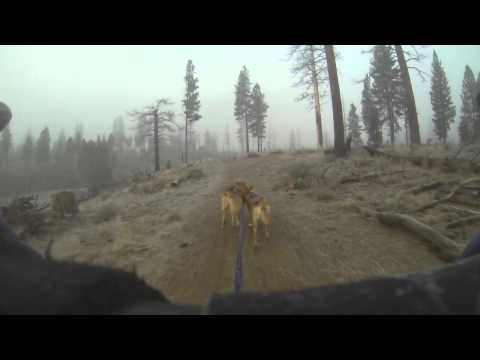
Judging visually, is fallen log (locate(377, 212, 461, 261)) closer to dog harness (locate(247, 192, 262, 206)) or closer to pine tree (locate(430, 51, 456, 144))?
dog harness (locate(247, 192, 262, 206))

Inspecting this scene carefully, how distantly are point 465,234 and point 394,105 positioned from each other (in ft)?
99.6

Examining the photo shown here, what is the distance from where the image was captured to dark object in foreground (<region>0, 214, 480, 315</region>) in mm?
761

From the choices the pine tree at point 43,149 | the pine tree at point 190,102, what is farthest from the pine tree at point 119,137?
the pine tree at point 190,102

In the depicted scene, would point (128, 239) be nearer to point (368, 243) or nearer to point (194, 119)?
point (368, 243)

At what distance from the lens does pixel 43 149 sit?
59.5m

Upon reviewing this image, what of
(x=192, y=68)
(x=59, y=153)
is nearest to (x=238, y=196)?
(x=192, y=68)

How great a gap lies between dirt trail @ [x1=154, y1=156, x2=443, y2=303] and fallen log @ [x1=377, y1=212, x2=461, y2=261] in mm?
136

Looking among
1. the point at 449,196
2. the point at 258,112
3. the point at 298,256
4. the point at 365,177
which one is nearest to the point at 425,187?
the point at 449,196

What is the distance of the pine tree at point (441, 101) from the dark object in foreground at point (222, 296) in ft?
147

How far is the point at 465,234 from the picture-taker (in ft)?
11.4

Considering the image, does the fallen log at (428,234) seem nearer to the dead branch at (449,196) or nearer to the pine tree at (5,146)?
the dead branch at (449,196)

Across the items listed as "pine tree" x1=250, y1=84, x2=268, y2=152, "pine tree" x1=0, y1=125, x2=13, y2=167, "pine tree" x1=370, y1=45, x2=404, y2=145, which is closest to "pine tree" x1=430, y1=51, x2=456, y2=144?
"pine tree" x1=370, y1=45, x2=404, y2=145

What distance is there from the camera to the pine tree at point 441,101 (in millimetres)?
32594

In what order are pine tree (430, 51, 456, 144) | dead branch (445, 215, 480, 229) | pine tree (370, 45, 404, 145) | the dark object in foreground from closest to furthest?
the dark object in foreground
dead branch (445, 215, 480, 229)
pine tree (370, 45, 404, 145)
pine tree (430, 51, 456, 144)
